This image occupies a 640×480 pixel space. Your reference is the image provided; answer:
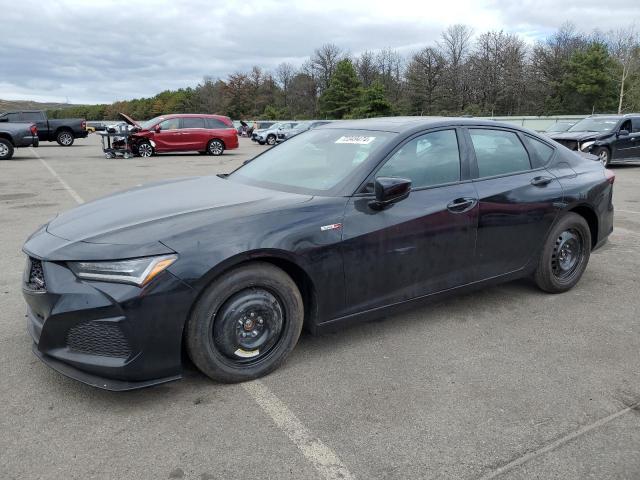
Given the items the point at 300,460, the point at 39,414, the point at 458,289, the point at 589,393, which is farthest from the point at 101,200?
the point at 589,393

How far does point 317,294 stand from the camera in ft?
10.0

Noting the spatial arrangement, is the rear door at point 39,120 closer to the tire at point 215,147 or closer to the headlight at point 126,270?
the tire at point 215,147

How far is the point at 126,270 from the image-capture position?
2.54 meters

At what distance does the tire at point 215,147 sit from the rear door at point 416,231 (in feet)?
62.6

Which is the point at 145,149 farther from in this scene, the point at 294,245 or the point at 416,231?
the point at 294,245

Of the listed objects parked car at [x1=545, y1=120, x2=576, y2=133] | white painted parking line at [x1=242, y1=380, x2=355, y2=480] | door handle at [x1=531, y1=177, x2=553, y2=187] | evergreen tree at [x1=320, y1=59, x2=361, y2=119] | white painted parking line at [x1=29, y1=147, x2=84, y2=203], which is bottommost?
white painted parking line at [x1=242, y1=380, x2=355, y2=480]

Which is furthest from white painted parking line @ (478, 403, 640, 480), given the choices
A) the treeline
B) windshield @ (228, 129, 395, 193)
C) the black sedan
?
the treeline

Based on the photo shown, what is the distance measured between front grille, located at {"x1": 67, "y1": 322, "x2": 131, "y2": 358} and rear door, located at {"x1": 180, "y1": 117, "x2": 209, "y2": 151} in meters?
19.6

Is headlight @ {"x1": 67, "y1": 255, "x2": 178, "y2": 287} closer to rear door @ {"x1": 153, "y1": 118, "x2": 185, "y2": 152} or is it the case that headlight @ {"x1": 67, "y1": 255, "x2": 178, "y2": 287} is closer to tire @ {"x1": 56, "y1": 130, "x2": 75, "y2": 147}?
rear door @ {"x1": 153, "y1": 118, "x2": 185, "y2": 152}

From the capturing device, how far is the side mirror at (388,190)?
312cm

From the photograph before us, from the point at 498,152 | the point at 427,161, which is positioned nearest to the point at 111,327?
the point at 427,161

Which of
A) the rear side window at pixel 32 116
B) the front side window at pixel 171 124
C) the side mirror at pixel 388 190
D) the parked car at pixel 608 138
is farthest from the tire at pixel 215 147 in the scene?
the side mirror at pixel 388 190

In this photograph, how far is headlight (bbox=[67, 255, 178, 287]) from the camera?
8.30ft

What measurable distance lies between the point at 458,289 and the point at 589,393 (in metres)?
1.12
